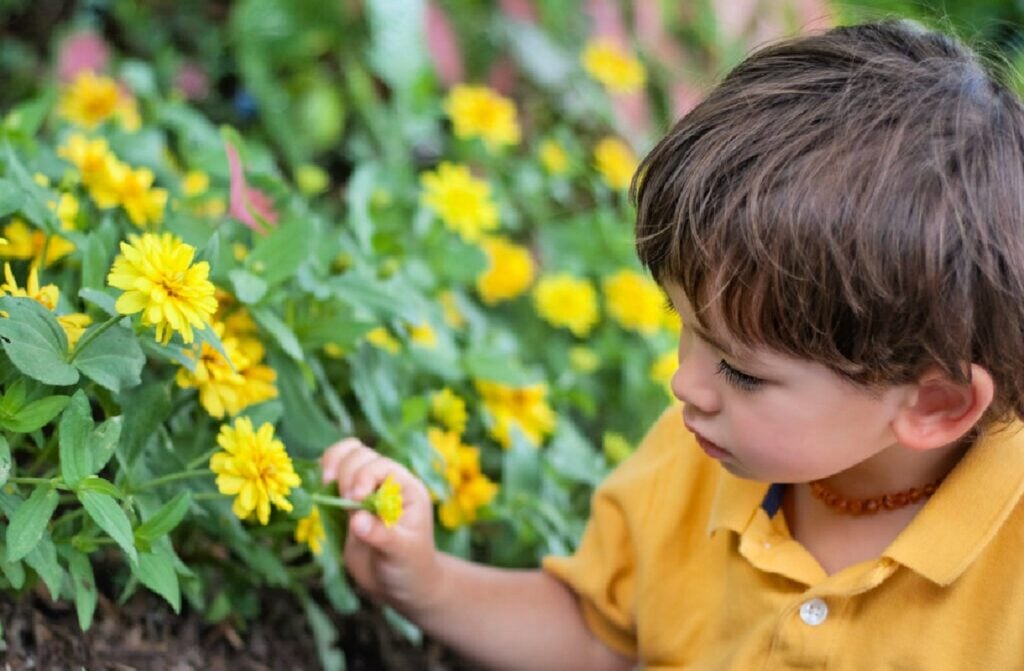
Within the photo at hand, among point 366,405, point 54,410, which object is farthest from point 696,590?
point 54,410

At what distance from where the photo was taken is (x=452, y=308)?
2031 mm

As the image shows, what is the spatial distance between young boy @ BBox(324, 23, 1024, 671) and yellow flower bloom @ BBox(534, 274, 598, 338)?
774 mm

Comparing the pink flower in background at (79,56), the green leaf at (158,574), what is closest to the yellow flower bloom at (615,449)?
the green leaf at (158,574)

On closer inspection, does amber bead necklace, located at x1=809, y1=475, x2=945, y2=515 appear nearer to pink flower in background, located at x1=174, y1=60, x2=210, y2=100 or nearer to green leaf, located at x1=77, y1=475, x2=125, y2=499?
green leaf, located at x1=77, y1=475, x2=125, y2=499

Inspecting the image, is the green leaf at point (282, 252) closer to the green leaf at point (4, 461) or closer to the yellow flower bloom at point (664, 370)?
the green leaf at point (4, 461)

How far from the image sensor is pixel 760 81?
3.92 feet

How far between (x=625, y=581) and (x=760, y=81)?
561 mm

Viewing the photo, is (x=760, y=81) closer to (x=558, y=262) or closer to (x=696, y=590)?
(x=696, y=590)

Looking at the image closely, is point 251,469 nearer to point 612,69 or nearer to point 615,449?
point 615,449

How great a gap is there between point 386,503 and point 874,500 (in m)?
0.44

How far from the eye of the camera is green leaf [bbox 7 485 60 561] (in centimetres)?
107

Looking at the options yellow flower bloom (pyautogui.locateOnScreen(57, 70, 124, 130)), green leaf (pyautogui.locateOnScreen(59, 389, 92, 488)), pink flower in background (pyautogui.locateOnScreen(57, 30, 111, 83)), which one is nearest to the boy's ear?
green leaf (pyautogui.locateOnScreen(59, 389, 92, 488))

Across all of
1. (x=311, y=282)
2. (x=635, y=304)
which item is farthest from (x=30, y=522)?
(x=635, y=304)

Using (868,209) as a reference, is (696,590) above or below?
below
